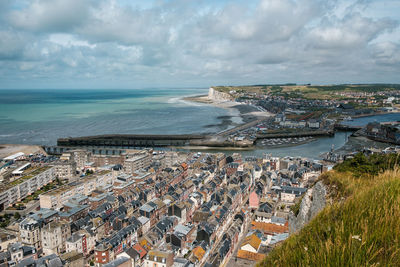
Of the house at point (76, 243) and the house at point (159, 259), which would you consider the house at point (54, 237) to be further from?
the house at point (159, 259)

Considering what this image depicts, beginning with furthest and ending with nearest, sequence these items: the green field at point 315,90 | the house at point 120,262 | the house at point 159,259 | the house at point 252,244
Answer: the green field at point 315,90 → the house at point 252,244 → the house at point 159,259 → the house at point 120,262

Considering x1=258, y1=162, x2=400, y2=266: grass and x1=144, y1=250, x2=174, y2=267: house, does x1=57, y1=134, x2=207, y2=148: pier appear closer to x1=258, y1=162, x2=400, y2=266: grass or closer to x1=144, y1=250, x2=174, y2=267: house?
x1=144, y1=250, x2=174, y2=267: house

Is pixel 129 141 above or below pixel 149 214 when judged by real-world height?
below

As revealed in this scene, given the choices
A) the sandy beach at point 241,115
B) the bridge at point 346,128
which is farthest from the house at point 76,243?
the bridge at point 346,128

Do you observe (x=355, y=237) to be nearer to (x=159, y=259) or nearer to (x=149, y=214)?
(x=159, y=259)

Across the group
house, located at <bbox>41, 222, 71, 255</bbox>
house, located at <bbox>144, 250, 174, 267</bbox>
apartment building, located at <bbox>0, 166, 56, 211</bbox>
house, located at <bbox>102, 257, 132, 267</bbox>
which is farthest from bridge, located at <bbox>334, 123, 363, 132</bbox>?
house, located at <bbox>41, 222, 71, 255</bbox>

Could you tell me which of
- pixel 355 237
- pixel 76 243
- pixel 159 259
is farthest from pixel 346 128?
pixel 355 237

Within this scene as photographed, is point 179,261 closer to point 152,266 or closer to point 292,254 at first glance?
point 152,266

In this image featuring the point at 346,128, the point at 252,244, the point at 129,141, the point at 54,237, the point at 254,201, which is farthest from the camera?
the point at 346,128

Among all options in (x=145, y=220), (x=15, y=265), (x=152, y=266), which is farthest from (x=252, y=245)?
(x=15, y=265)

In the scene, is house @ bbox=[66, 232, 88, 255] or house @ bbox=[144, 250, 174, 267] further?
house @ bbox=[66, 232, 88, 255]
